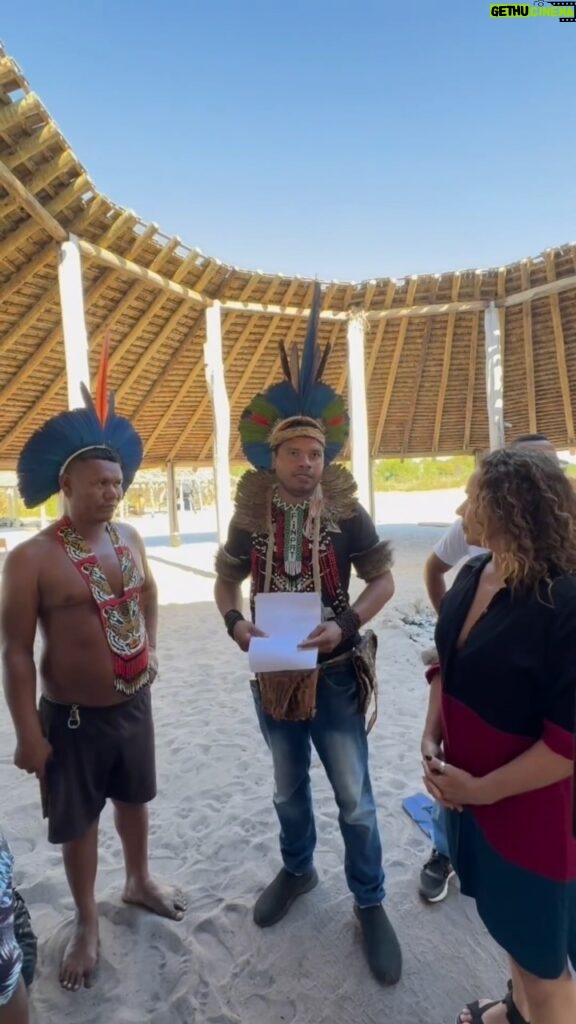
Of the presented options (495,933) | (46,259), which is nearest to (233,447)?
(46,259)

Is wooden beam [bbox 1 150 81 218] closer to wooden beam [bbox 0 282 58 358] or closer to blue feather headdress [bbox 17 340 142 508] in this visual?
wooden beam [bbox 0 282 58 358]

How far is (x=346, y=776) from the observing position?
6.13 feet

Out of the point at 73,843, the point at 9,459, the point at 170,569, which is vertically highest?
the point at 9,459

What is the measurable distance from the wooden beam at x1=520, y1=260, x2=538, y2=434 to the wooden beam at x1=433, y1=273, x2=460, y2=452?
96 cm

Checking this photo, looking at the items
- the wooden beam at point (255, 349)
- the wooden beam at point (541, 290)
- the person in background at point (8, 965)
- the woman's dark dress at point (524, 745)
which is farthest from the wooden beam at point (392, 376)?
the person in background at point (8, 965)

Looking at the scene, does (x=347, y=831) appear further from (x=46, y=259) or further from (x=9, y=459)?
(x=9, y=459)

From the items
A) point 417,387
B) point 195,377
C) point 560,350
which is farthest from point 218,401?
point 560,350

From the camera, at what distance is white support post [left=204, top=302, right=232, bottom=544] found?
8344 millimetres

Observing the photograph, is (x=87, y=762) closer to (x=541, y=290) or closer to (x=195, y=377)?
(x=541, y=290)

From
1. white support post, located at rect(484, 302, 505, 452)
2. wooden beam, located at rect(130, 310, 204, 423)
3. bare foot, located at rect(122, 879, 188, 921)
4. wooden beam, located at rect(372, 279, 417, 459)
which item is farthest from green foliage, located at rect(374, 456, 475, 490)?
bare foot, located at rect(122, 879, 188, 921)

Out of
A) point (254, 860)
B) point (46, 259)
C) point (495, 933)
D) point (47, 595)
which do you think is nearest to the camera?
point (495, 933)

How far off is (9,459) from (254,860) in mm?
10278

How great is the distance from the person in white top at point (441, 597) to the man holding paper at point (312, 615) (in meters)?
0.32

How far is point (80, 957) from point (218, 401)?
746 cm
